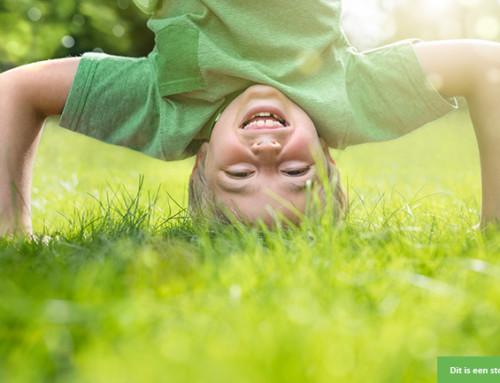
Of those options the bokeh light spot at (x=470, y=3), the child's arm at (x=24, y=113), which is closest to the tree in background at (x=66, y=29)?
the child's arm at (x=24, y=113)

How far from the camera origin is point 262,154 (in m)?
1.91

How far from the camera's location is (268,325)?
851 mm

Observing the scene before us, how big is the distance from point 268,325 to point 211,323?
10 centimetres

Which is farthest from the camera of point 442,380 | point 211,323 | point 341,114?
point 341,114

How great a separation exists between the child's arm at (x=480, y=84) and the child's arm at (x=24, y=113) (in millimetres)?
1609

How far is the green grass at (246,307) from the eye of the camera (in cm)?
74

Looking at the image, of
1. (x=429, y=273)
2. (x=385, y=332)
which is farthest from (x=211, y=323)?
(x=429, y=273)

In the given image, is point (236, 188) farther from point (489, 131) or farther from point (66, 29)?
point (66, 29)

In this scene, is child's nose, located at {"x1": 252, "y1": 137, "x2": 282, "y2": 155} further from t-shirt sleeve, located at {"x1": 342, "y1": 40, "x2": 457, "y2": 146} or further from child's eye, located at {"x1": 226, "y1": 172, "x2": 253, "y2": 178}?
t-shirt sleeve, located at {"x1": 342, "y1": 40, "x2": 457, "y2": 146}

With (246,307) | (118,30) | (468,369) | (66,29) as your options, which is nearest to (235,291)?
(246,307)

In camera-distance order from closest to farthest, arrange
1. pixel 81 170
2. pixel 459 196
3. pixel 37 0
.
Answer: pixel 459 196 < pixel 81 170 < pixel 37 0

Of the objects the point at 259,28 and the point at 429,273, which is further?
the point at 259,28

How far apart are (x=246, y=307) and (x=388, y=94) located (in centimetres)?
157

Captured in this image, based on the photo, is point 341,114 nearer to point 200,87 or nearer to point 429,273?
point 200,87
